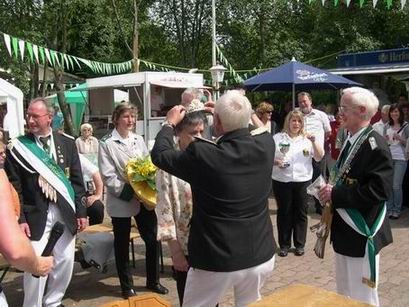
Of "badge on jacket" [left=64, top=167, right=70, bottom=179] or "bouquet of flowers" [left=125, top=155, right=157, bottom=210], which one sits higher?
"badge on jacket" [left=64, top=167, right=70, bottom=179]

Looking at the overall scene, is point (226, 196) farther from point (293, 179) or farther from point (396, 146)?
point (396, 146)

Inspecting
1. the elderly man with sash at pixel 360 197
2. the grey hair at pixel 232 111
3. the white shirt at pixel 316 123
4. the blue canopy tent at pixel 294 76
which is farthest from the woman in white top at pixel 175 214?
the blue canopy tent at pixel 294 76

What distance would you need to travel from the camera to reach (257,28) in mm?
29469

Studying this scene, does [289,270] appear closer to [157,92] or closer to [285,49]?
[157,92]

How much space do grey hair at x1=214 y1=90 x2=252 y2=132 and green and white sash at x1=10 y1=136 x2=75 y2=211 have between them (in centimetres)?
180

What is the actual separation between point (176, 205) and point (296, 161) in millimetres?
2964

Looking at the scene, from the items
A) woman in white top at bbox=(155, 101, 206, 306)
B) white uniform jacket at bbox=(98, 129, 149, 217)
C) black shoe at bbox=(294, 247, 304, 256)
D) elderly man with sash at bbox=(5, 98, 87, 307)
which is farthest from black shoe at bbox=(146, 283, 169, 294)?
black shoe at bbox=(294, 247, 304, 256)

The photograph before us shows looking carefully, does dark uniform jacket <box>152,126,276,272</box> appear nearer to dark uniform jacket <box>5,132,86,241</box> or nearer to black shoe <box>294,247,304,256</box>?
dark uniform jacket <box>5,132,86,241</box>

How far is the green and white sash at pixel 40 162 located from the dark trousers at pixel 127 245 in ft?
2.74

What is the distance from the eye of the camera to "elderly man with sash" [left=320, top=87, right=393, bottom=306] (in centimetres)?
322

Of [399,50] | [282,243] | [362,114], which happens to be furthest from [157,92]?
[362,114]

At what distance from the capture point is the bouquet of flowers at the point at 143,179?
471 cm

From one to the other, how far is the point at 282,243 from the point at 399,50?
9504 millimetres

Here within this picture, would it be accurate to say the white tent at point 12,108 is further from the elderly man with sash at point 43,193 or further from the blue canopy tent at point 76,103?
the blue canopy tent at point 76,103
